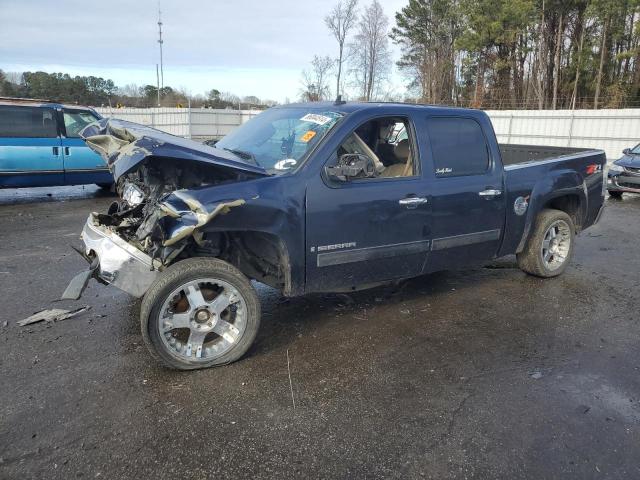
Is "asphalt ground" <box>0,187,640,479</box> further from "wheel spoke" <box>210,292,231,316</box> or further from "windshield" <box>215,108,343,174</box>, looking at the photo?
"windshield" <box>215,108,343,174</box>

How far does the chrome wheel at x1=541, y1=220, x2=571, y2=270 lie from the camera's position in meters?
5.68

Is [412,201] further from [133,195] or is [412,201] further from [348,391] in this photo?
[133,195]

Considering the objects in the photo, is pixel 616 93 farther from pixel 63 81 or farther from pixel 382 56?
pixel 63 81

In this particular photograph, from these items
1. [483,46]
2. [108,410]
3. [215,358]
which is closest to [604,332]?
[215,358]

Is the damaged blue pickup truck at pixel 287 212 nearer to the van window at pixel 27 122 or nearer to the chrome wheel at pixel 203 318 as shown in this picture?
the chrome wheel at pixel 203 318

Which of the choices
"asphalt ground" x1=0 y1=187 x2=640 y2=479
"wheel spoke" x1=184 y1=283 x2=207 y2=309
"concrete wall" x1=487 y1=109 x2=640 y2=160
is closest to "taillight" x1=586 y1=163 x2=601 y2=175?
"asphalt ground" x1=0 y1=187 x2=640 y2=479

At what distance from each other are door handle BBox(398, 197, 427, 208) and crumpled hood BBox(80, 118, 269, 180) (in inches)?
46.9

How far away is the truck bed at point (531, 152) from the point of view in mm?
6328

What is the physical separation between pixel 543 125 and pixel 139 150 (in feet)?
68.9

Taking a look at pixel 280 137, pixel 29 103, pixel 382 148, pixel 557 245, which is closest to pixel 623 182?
pixel 557 245

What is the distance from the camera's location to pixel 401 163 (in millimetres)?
4527

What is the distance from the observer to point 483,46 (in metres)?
39.3

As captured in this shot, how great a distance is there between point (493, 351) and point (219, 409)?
2.14 metres

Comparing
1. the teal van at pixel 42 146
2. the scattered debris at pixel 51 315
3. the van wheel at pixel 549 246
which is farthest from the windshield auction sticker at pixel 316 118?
the teal van at pixel 42 146
